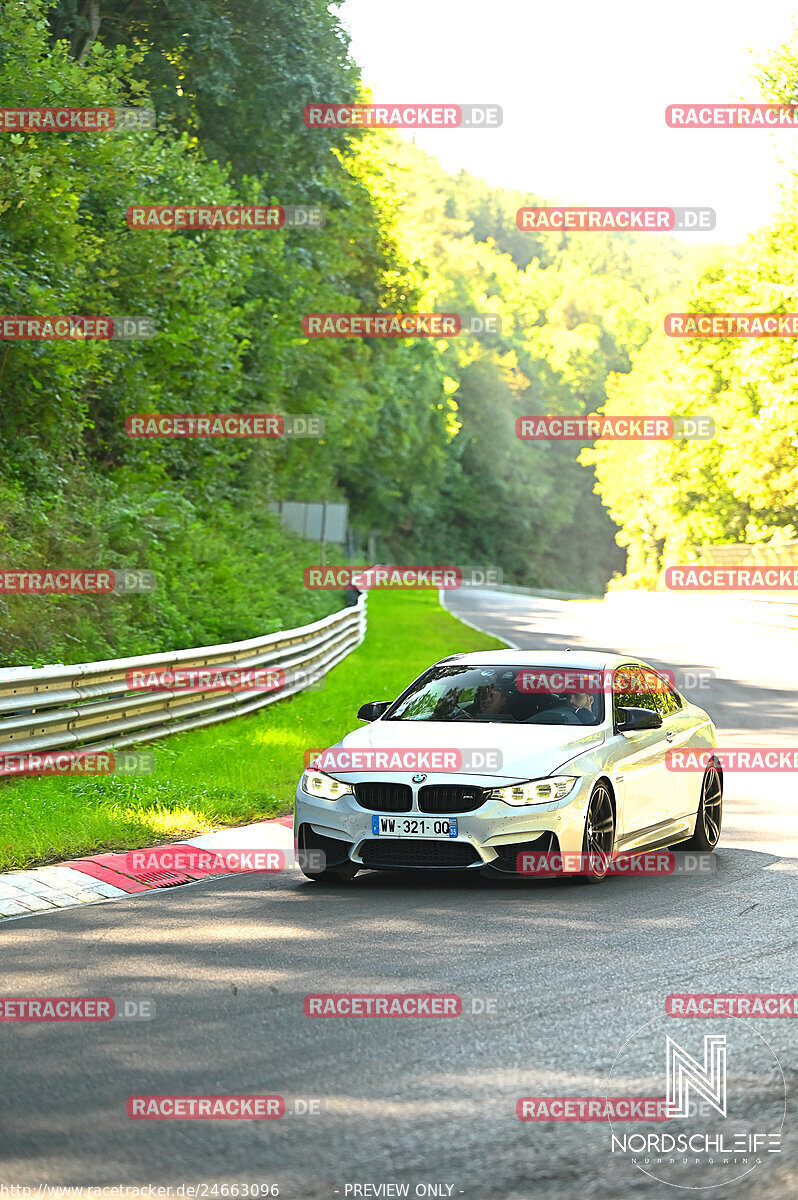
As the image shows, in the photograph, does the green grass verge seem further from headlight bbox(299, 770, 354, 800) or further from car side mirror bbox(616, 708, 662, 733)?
car side mirror bbox(616, 708, 662, 733)

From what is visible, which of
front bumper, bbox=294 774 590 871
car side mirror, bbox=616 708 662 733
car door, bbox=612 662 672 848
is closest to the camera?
front bumper, bbox=294 774 590 871

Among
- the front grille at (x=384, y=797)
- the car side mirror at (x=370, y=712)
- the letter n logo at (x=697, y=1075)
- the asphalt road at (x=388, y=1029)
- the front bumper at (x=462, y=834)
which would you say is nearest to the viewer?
the asphalt road at (x=388, y=1029)

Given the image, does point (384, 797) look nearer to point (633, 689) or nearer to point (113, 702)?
point (633, 689)

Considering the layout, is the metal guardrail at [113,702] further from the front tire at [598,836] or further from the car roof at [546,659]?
the front tire at [598,836]

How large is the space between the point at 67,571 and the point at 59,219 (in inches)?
205

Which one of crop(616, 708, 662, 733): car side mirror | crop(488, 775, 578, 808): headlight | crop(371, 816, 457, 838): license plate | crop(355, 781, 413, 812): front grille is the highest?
→ crop(616, 708, 662, 733): car side mirror

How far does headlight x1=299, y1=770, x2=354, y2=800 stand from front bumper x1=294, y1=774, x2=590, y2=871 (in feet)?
0.16

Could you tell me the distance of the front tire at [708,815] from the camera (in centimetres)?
1115

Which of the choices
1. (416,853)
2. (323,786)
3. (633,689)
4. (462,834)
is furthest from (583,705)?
(323,786)

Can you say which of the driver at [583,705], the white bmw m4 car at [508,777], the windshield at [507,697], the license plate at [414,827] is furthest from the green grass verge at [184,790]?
the driver at [583,705]

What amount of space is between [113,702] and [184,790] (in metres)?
1.43

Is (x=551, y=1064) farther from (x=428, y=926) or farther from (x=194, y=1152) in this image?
(x=428, y=926)

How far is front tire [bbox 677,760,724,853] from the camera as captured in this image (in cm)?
1115

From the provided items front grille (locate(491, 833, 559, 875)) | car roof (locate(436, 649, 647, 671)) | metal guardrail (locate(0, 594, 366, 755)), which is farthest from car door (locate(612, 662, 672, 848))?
metal guardrail (locate(0, 594, 366, 755))
